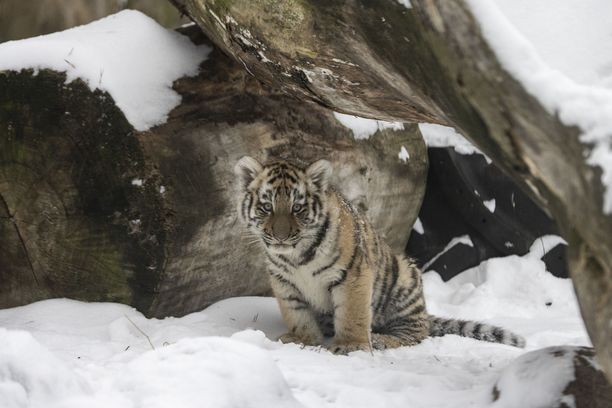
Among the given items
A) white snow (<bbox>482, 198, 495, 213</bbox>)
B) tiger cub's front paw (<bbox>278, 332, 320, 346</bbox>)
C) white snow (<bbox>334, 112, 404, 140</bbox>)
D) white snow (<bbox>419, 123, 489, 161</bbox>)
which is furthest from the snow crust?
tiger cub's front paw (<bbox>278, 332, 320, 346</bbox>)

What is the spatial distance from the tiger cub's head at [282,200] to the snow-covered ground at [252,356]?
61 centimetres

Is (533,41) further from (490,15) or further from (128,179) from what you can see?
(128,179)

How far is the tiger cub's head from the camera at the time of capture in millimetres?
4945

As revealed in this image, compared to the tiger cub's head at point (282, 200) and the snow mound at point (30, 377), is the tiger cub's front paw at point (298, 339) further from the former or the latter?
the snow mound at point (30, 377)

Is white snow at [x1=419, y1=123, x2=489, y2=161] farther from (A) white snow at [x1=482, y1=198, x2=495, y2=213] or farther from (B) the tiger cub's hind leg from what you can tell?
(B) the tiger cub's hind leg

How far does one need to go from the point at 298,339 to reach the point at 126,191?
135 cm

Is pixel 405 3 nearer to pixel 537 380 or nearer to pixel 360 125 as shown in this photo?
pixel 537 380

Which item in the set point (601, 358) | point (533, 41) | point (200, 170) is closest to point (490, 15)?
point (533, 41)

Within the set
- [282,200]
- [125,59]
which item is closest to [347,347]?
[282,200]

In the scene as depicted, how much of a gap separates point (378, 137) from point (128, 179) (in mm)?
2044

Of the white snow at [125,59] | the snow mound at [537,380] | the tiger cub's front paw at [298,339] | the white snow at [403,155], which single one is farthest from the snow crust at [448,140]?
the snow mound at [537,380]

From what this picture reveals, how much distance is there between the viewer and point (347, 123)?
6035 mm

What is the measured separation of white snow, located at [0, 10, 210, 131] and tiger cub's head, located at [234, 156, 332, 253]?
0.67 metres

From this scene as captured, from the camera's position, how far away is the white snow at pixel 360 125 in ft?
19.8
